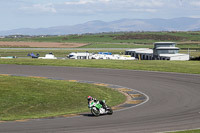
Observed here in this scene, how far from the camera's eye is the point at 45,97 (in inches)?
1314

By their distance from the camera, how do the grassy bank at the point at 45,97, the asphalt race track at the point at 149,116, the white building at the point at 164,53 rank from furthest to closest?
1. the white building at the point at 164,53
2. the grassy bank at the point at 45,97
3. the asphalt race track at the point at 149,116

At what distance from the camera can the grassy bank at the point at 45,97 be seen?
28484mm

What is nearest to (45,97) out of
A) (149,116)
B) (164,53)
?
(149,116)

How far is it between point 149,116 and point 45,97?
39.0 ft

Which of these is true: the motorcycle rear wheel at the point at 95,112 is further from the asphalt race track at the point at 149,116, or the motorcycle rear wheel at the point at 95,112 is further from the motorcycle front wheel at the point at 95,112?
the asphalt race track at the point at 149,116

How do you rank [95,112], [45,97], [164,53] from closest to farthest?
[95,112] < [45,97] < [164,53]

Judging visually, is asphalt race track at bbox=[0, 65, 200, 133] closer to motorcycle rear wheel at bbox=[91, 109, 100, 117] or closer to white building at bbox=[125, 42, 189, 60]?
motorcycle rear wheel at bbox=[91, 109, 100, 117]

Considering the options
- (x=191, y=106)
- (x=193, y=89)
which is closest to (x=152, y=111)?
(x=191, y=106)

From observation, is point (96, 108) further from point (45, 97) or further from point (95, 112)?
point (45, 97)

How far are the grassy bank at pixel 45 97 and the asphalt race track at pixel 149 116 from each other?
3.41 m

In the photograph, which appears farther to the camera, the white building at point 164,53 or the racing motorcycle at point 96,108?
the white building at point 164,53

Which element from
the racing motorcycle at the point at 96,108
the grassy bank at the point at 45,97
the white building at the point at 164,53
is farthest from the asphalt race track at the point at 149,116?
the white building at the point at 164,53

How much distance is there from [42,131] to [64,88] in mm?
18012

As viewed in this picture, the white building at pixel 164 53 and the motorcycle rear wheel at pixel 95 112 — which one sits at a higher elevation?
the white building at pixel 164 53
